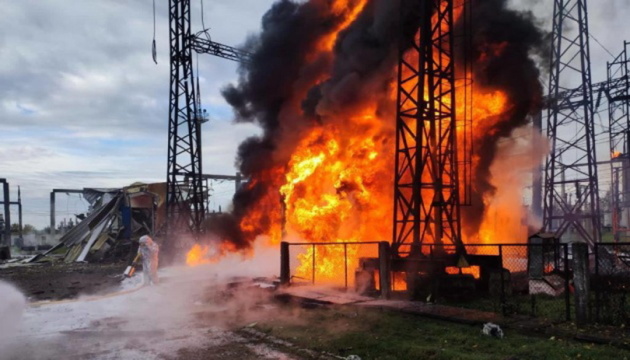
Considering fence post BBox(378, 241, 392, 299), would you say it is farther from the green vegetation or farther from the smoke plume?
the smoke plume

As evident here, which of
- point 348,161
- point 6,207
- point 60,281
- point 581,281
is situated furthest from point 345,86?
point 6,207

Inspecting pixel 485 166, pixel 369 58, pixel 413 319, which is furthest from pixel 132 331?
pixel 485 166

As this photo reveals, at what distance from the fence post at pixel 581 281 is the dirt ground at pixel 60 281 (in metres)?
14.6

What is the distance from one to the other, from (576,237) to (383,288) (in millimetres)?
29268

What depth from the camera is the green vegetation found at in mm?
7656

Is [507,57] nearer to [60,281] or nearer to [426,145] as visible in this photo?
[426,145]

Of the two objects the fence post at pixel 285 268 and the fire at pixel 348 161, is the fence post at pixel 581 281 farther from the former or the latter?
the fence post at pixel 285 268

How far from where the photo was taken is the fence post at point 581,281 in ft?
29.7

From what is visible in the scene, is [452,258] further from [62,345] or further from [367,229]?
[62,345]

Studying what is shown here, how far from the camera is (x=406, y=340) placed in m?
8.81

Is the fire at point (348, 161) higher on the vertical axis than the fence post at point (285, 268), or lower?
higher

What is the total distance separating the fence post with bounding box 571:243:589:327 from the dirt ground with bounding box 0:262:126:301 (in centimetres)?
1465

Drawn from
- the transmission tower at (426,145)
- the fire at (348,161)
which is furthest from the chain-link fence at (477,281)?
the fire at (348,161)

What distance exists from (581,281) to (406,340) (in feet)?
12.0
